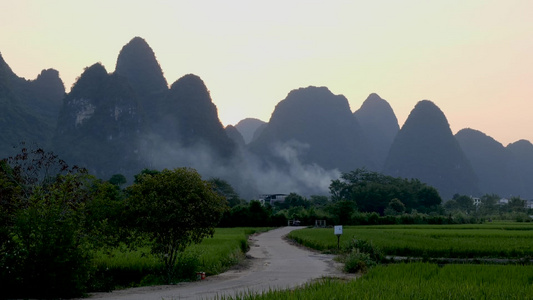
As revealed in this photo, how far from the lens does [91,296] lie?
39.6 ft

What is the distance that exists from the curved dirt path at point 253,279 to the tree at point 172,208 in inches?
60.0

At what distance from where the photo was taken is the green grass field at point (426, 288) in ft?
25.6

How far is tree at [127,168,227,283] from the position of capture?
13.8m

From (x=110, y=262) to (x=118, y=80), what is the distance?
491 ft

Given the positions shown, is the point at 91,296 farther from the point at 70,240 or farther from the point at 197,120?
the point at 197,120

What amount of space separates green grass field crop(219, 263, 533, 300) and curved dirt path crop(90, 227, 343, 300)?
1.02m

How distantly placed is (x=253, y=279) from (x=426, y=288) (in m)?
6.86

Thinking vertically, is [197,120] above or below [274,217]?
above

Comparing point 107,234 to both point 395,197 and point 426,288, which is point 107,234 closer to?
point 426,288

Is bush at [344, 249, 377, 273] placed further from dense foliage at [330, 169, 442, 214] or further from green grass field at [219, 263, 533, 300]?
dense foliage at [330, 169, 442, 214]

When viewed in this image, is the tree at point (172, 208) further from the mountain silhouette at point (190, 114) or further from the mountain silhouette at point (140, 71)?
the mountain silhouette at point (140, 71)

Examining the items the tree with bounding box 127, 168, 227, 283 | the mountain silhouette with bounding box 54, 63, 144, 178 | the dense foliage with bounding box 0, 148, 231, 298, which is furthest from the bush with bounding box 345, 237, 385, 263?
the mountain silhouette with bounding box 54, 63, 144, 178

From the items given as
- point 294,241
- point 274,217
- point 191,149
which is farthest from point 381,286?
point 191,149

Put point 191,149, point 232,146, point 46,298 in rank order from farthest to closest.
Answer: point 232,146 → point 191,149 → point 46,298
